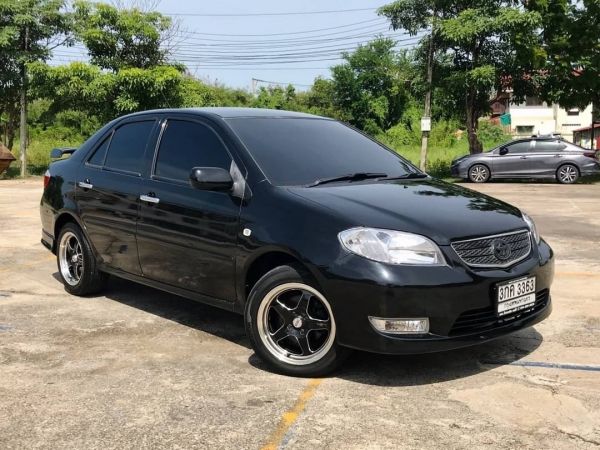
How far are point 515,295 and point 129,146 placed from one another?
3173mm

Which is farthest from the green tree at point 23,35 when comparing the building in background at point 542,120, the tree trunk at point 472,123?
the building in background at point 542,120

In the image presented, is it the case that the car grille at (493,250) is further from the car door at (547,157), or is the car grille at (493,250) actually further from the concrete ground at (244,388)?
the car door at (547,157)

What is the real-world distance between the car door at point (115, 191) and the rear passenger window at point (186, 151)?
24 cm

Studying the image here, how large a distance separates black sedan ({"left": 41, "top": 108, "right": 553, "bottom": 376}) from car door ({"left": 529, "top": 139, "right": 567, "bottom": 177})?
618 inches

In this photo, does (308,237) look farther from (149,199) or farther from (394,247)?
(149,199)

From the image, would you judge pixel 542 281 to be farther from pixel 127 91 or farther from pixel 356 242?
pixel 127 91

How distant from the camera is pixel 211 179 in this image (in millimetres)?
4055

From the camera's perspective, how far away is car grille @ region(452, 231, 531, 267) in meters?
3.56

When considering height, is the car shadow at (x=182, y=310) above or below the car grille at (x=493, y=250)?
below

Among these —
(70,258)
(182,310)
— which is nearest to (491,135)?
(70,258)

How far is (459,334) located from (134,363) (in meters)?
1.99

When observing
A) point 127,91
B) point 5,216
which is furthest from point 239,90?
point 5,216

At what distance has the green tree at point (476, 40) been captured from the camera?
802 inches

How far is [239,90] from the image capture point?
186 feet
